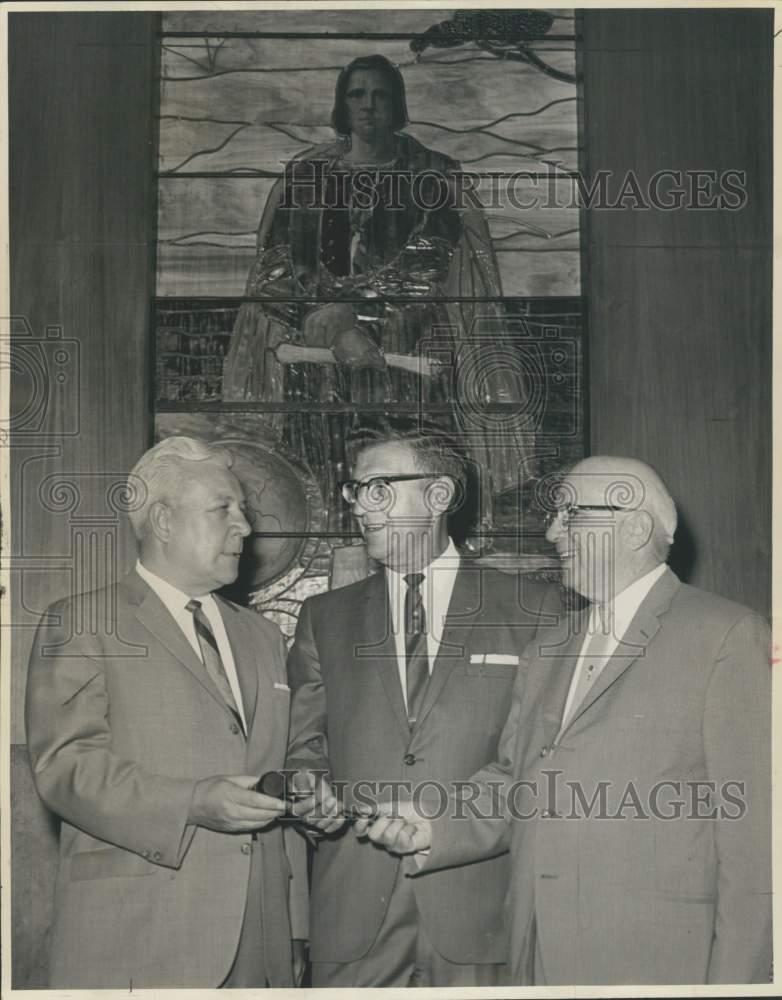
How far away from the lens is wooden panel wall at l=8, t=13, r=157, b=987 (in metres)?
4.45

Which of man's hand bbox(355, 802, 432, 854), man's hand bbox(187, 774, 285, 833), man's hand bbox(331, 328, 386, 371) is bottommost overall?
man's hand bbox(355, 802, 432, 854)

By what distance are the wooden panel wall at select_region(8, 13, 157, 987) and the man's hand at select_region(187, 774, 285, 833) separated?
0.67 meters

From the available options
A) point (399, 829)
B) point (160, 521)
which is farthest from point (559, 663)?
point (160, 521)

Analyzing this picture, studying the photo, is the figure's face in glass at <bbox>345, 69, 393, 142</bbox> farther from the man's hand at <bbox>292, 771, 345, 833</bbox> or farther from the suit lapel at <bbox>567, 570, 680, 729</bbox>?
the man's hand at <bbox>292, 771, 345, 833</bbox>

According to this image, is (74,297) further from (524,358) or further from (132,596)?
(524,358)

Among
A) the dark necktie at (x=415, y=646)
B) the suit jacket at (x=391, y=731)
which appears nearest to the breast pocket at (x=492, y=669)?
the suit jacket at (x=391, y=731)

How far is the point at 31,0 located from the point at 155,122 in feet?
1.66

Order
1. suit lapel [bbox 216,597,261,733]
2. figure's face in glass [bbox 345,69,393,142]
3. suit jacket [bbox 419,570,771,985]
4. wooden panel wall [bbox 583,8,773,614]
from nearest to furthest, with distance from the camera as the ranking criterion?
suit jacket [bbox 419,570,771,985] → suit lapel [bbox 216,597,261,733] → wooden panel wall [bbox 583,8,773,614] → figure's face in glass [bbox 345,69,393,142]

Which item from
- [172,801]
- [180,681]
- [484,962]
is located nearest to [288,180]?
[180,681]

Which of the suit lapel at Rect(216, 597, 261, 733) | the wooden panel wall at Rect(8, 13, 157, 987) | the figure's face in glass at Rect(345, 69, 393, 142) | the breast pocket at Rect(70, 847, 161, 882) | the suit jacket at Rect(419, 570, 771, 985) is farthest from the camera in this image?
the figure's face in glass at Rect(345, 69, 393, 142)

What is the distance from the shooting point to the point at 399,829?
396 cm

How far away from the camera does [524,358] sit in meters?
4.69

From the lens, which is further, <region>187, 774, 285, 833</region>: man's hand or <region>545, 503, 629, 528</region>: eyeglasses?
<region>545, 503, 629, 528</region>: eyeglasses

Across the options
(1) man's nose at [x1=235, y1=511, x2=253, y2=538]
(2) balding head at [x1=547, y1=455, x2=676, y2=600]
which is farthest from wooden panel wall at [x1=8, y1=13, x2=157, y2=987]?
(2) balding head at [x1=547, y1=455, x2=676, y2=600]
